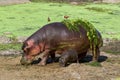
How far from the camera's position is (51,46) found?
10016mm

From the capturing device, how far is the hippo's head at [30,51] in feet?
32.8

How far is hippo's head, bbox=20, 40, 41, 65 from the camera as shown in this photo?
394 inches

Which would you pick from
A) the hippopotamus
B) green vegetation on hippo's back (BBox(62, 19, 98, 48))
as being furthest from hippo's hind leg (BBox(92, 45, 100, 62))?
the hippopotamus

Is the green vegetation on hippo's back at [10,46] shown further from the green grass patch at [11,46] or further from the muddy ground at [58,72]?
the muddy ground at [58,72]

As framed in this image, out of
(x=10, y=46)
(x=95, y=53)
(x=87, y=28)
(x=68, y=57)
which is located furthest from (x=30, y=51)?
(x=10, y=46)

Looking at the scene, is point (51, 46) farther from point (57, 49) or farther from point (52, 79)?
point (52, 79)

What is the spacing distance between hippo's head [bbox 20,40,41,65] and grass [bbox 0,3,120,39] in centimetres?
437

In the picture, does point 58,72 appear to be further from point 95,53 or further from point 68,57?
point 95,53

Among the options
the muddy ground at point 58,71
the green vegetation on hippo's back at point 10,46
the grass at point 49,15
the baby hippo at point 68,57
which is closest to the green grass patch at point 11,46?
the green vegetation on hippo's back at point 10,46

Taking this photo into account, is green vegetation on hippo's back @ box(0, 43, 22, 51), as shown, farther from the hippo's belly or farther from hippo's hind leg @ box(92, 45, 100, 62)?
hippo's hind leg @ box(92, 45, 100, 62)

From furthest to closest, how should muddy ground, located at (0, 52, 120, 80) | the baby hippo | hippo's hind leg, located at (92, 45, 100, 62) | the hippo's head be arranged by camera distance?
hippo's hind leg, located at (92, 45, 100, 62), the hippo's head, the baby hippo, muddy ground, located at (0, 52, 120, 80)

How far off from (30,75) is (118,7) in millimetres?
14337

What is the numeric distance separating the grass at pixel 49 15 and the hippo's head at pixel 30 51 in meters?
4.37

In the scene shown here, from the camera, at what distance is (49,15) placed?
18.3 metres
